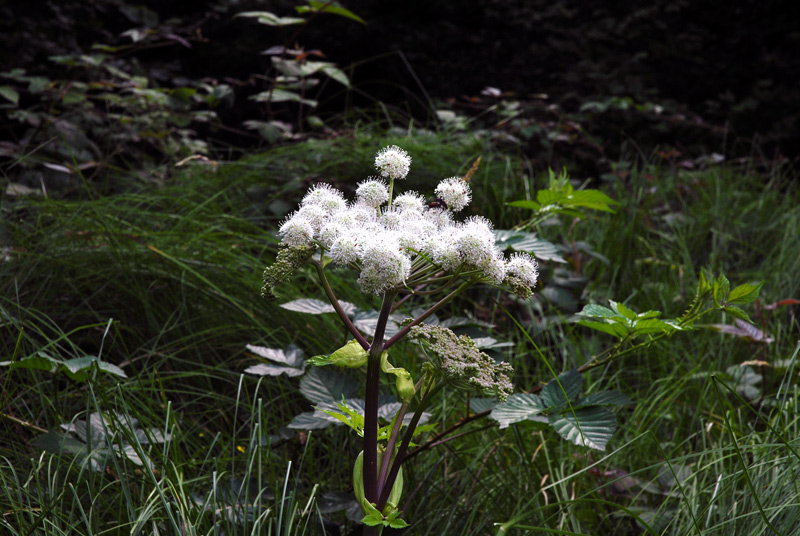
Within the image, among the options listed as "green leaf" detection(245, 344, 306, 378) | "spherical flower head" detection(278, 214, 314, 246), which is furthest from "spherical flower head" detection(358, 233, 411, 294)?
"green leaf" detection(245, 344, 306, 378)

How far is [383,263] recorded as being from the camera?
2.37ft

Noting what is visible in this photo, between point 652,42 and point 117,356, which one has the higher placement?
point 652,42

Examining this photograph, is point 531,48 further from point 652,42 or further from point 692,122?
point 692,122

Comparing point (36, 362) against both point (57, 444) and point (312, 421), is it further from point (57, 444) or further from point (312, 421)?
point (312, 421)

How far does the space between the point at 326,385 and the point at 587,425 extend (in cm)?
45

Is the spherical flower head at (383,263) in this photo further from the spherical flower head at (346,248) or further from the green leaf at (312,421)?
the green leaf at (312,421)

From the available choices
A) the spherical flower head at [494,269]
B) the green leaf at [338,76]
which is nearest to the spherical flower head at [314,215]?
the spherical flower head at [494,269]

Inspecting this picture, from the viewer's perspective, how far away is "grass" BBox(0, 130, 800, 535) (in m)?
1.01

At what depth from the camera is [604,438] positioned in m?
0.87

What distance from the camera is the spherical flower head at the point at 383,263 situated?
28.4 inches

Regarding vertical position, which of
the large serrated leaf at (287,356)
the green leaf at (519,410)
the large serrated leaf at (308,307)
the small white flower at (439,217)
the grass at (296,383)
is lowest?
the grass at (296,383)

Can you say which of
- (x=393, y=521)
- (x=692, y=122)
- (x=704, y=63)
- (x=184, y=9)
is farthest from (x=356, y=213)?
(x=704, y=63)

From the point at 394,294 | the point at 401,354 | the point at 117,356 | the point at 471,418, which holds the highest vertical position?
the point at 394,294

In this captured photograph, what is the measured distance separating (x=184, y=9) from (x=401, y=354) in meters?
4.24
